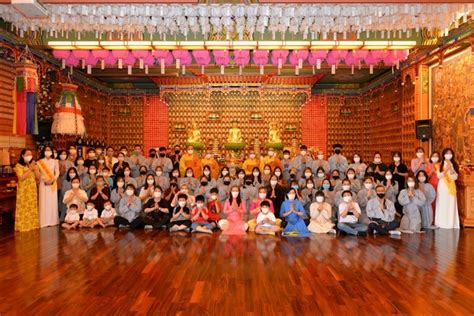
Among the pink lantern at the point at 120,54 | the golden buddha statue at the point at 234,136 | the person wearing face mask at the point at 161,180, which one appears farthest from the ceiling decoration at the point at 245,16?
the golden buddha statue at the point at 234,136

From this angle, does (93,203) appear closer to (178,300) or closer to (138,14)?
(138,14)

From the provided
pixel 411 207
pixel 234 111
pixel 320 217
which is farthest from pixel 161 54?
pixel 234 111

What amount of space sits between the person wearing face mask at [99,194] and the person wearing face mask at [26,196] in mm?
1110

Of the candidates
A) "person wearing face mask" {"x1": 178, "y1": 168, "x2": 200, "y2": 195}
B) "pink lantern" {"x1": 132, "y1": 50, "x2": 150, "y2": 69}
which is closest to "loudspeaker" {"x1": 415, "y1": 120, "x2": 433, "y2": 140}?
"person wearing face mask" {"x1": 178, "y1": 168, "x2": 200, "y2": 195}

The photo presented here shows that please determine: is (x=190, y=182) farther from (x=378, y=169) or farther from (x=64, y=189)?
(x=378, y=169)

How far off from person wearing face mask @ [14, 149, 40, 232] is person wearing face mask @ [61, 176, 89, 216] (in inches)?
23.0

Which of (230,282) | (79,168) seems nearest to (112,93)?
(79,168)

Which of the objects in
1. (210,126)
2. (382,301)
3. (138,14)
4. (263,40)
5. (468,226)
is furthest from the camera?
(210,126)

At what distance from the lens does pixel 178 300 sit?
434 cm

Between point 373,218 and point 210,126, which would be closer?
point 373,218

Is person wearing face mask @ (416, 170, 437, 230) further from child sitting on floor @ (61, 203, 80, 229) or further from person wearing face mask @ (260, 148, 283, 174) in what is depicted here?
child sitting on floor @ (61, 203, 80, 229)

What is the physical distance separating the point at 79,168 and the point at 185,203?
122 inches

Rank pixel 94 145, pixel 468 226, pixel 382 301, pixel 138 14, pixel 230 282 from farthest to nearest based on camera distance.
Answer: pixel 94 145, pixel 468 226, pixel 138 14, pixel 230 282, pixel 382 301

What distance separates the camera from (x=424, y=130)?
11820mm
